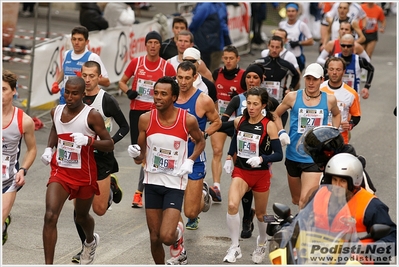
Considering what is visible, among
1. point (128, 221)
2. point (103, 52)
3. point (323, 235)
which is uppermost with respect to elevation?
point (323, 235)

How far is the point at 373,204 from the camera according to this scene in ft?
18.8

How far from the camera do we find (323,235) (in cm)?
537

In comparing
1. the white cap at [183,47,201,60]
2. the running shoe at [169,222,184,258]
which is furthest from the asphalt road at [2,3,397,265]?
the white cap at [183,47,201,60]

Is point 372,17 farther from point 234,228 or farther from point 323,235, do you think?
point 323,235

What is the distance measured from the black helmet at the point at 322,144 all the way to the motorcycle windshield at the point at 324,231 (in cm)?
89

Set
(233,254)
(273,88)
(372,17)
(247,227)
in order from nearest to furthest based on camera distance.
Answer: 1. (233,254)
2. (247,227)
3. (273,88)
4. (372,17)

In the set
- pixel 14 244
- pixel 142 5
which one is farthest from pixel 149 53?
pixel 142 5

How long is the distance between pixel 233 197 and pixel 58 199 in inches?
69.7

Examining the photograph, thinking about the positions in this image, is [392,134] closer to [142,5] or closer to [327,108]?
[327,108]

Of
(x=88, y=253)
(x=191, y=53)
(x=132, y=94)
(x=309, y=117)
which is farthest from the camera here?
(x=132, y=94)

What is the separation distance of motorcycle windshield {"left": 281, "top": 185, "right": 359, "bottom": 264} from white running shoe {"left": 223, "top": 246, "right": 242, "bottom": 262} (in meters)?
3.00

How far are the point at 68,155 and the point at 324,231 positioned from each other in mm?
3088

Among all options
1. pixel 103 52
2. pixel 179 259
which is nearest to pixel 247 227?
pixel 179 259

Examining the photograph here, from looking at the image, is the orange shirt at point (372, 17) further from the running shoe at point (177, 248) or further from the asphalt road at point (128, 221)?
the running shoe at point (177, 248)
